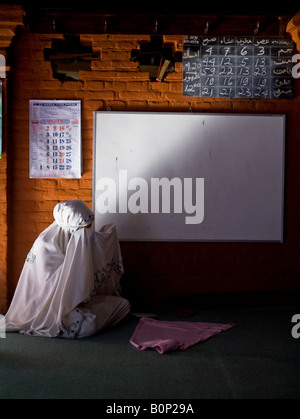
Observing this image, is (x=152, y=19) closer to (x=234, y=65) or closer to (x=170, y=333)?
(x=234, y=65)

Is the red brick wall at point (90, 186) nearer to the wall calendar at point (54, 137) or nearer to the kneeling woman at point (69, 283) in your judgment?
the wall calendar at point (54, 137)

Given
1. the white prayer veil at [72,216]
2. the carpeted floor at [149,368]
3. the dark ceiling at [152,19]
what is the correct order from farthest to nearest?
1. the dark ceiling at [152,19]
2. the white prayer veil at [72,216]
3. the carpeted floor at [149,368]

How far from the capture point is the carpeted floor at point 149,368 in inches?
85.7

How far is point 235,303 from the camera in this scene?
12.8ft

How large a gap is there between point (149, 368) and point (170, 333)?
25.1 inches

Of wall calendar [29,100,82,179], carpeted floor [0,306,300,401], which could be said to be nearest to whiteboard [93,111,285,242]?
wall calendar [29,100,82,179]

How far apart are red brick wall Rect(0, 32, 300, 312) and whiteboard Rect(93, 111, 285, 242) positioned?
0.09 metres

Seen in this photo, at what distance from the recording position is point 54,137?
12.3 feet

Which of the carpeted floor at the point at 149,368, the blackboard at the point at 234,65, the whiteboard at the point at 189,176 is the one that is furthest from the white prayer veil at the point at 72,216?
the blackboard at the point at 234,65

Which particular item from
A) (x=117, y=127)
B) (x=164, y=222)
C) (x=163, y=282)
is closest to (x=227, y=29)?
(x=117, y=127)

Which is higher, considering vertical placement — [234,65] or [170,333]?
[234,65]

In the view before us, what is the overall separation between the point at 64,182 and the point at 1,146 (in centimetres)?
61

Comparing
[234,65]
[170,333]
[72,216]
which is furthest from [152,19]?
[170,333]

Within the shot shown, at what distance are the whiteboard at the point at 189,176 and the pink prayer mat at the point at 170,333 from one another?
0.81 m
